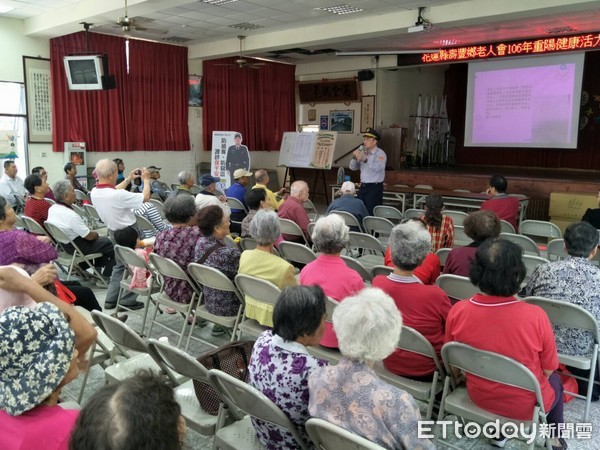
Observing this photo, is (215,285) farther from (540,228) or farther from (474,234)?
(540,228)

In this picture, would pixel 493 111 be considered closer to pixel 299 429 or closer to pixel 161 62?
pixel 161 62

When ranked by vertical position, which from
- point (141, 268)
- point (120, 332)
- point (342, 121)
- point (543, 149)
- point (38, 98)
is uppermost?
point (38, 98)

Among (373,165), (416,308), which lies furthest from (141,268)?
(373,165)

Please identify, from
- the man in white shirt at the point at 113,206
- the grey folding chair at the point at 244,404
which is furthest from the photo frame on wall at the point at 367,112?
the grey folding chair at the point at 244,404

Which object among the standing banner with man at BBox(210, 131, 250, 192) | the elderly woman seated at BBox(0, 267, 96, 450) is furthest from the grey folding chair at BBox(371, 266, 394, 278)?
the standing banner with man at BBox(210, 131, 250, 192)

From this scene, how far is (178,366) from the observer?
2.01 metres

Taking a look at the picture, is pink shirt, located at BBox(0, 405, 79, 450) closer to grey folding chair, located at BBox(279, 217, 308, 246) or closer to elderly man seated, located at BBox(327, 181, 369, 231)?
grey folding chair, located at BBox(279, 217, 308, 246)

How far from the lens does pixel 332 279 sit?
278cm

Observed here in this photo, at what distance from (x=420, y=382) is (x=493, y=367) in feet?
1.63

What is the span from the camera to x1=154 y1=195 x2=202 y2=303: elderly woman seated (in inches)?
139

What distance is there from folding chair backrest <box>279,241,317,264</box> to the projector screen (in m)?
7.98

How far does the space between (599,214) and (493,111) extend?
652 cm

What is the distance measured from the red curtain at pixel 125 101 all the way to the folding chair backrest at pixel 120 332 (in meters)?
Result: 7.86

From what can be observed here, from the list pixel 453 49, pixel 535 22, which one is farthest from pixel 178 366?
pixel 453 49
